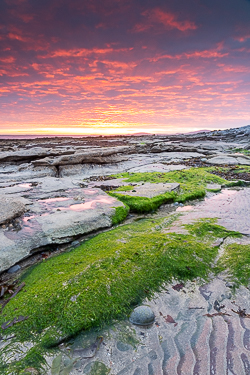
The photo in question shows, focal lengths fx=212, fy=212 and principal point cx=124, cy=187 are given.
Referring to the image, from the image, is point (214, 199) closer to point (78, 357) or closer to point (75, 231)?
point (75, 231)

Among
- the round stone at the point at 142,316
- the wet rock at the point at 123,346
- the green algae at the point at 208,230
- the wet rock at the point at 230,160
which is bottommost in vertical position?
the wet rock at the point at 123,346

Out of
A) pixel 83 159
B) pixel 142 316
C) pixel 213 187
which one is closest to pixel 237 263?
pixel 142 316

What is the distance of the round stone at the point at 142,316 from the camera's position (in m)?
1.98

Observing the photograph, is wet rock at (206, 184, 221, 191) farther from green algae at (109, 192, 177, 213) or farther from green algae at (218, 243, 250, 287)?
green algae at (218, 243, 250, 287)

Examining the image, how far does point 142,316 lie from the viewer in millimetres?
2004

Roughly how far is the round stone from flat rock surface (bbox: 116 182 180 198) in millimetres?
3336

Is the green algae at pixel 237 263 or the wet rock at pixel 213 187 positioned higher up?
the wet rock at pixel 213 187

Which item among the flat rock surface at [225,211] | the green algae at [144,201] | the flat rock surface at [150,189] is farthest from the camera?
the flat rock surface at [150,189]

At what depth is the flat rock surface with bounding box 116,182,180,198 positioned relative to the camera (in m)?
5.39

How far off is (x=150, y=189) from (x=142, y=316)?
4052 mm

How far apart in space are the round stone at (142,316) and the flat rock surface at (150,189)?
131 inches

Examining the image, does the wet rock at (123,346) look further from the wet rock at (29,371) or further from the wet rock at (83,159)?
the wet rock at (83,159)

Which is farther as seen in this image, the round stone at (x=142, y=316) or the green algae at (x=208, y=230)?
the green algae at (x=208, y=230)

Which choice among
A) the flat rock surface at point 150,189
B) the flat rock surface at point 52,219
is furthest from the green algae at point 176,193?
the flat rock surface at point 52,219
